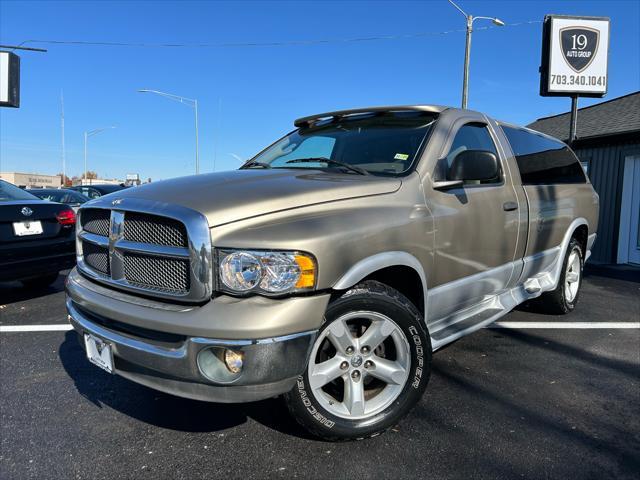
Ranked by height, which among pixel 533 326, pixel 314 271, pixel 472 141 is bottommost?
pixel 533 326

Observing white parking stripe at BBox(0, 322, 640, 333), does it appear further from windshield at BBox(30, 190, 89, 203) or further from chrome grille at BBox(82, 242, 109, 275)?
windshield at BBox(30, 190, 89, 203)

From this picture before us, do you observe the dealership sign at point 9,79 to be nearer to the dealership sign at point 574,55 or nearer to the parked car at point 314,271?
the dealership sign at point 574,55

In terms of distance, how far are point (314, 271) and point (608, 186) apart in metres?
10.5

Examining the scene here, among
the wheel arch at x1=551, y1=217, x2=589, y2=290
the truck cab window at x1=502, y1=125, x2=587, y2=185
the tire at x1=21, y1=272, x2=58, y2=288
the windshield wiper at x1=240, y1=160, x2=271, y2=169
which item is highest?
the truck cab window at x1=502, y1=125, x2=587, y2=185

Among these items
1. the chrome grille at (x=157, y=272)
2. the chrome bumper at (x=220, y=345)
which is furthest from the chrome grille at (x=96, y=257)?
the chrome bumper at (x=220, y=345)

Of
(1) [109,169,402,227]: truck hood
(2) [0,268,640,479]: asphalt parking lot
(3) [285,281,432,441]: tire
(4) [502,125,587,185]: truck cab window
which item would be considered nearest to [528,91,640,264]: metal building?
(4) [502,125,587,185]: truck cab window

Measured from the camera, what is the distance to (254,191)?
2576 mm

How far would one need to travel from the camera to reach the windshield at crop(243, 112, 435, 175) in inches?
128

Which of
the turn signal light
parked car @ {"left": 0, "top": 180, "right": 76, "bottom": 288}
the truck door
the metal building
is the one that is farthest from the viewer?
the metal building

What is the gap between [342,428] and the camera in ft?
8.29

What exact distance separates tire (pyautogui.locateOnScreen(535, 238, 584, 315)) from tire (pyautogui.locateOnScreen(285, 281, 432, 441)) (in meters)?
3.09

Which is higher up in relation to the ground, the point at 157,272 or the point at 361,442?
the point at 157,272

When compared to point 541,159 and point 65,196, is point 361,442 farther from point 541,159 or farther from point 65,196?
point 65,196

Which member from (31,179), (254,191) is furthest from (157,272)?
(31,179)
